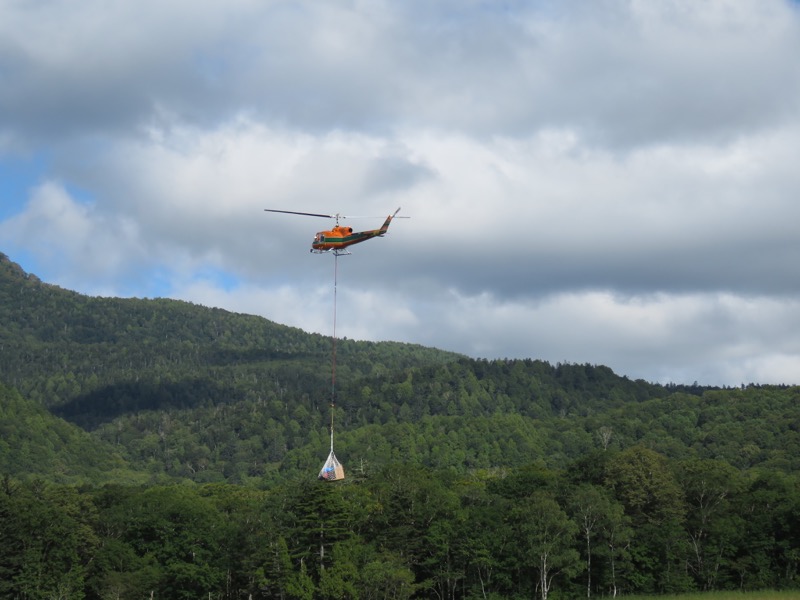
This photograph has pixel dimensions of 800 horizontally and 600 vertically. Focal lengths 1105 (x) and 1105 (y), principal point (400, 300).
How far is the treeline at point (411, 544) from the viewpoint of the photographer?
97.2m

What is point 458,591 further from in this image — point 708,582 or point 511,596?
point 708,582

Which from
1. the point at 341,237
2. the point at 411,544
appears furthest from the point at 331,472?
the point at 341,237

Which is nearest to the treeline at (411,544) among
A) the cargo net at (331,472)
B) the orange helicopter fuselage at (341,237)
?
the cargo net at (331,472)

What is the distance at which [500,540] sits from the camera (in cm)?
10038

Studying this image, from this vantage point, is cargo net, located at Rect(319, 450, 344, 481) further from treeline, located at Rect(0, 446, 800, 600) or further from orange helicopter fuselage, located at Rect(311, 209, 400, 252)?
orange helicopter fuselage, located at Rect(311, 209, 400, 252)

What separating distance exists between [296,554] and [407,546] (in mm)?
10882

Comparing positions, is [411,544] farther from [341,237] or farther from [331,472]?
[341,237]

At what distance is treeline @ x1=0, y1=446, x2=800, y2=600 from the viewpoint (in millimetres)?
97250

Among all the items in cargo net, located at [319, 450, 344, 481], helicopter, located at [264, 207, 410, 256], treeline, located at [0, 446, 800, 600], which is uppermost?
helicopter, located at [264, 207, 410, 256]

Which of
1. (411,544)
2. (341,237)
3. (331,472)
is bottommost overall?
(411,544)

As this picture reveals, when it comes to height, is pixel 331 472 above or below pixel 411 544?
above

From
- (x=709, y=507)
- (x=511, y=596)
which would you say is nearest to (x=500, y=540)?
(x=511, y=596)

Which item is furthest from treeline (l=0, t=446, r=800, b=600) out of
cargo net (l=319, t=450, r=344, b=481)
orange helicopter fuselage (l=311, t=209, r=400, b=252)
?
orange helicopter fuselage (l=311, t=209, r=400, b=252)

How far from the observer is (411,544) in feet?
337
